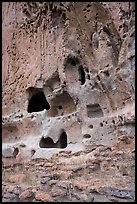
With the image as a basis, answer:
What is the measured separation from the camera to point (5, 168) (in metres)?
7.39

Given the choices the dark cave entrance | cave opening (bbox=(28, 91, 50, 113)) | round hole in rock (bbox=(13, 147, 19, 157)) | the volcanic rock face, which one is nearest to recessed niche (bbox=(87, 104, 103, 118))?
the volcanic rock face

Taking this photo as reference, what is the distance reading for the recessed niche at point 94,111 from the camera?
20.3 ft

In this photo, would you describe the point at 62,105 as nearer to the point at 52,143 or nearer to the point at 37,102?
the point at 52,143

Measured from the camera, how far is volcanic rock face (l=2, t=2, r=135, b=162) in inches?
222

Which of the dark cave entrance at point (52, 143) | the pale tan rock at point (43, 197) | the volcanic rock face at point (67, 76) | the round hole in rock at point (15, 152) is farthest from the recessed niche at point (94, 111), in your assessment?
the round hole in rock at point (15, 152)

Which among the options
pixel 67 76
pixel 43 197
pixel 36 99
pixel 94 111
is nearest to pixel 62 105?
pixel 67 76

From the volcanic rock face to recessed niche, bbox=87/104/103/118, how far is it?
17mm

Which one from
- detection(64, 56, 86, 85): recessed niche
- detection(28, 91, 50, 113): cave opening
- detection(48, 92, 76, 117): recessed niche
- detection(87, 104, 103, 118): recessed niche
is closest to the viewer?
detection(87, 104, 103, 118): recessed niche

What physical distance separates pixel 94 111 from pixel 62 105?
108 cm

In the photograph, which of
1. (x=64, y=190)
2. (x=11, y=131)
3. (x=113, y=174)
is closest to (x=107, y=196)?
(x=113, y=174)

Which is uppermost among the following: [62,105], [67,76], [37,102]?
[67,76]

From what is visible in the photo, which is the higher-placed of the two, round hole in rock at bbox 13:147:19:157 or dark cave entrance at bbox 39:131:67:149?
dark cave entrance at bbox 39:131:67:149

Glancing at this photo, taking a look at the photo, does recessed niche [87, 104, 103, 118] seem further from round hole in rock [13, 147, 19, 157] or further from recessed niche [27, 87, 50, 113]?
round hole in rock [13, 147, 19, 157]

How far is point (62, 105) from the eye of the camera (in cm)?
715
